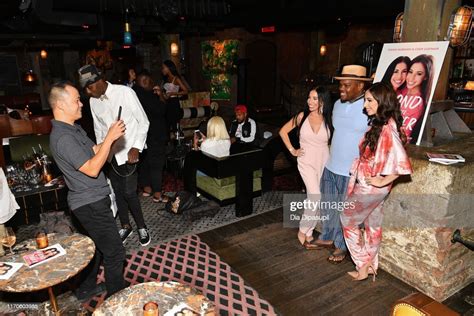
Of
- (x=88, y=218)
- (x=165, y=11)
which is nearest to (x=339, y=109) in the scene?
(x=88, y=218)

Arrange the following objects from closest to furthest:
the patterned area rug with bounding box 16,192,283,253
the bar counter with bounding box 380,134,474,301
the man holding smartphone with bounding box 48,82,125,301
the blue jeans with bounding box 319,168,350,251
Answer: the man holding smartphone with bounding box 48,82,125,301, the bar counter with bounding box 380,134,474,301, the blue jeans with bounding box 319,168,350,251, the patterned area rug with bounding box 16,192,283,253

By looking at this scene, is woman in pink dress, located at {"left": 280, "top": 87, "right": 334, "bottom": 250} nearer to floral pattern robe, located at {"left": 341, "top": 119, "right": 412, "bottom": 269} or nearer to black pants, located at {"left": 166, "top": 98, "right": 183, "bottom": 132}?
floral pattern robe, located at {"left": 341, "top": 119, "right": 412, "bottom": 269}

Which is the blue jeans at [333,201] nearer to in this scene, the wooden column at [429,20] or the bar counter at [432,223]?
the bar counter at [432,223]

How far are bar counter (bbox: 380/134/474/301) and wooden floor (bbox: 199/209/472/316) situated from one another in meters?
0.18

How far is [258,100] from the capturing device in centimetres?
1373

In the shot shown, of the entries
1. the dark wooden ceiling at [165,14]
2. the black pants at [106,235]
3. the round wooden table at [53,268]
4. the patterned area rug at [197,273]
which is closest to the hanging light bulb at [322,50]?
the dark wooden ceiling at [165,14]

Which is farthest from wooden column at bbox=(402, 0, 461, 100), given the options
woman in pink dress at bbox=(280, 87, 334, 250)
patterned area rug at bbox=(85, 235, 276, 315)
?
patterned area rug at bbox=(85, 235, 276, 315)

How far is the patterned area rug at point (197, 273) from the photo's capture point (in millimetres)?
2830


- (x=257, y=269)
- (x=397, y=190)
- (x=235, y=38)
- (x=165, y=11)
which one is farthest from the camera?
(x=235, y=38)

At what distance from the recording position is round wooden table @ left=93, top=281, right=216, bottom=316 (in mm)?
1917

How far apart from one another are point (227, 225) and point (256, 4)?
15.4 ft

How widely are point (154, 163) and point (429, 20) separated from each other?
144 inches

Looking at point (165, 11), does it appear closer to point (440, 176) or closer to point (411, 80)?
point (411, 80)

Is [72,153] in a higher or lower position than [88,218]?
higher
